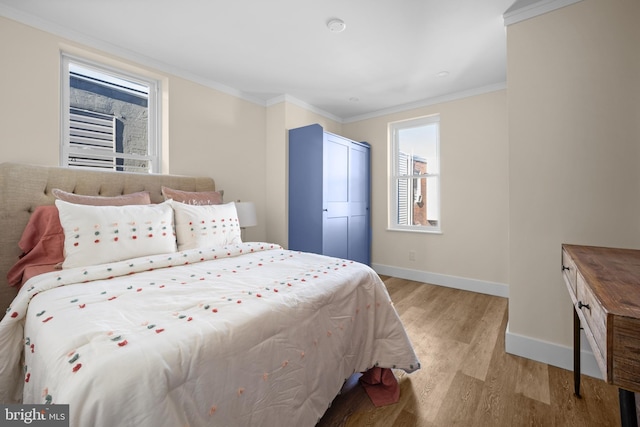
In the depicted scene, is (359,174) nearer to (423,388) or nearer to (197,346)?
(423,388)

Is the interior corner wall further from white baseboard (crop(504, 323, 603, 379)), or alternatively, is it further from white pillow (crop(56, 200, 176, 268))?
white pillow (crop(56, 200, 176, 268))

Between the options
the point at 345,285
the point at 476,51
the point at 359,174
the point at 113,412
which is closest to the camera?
the point at 113,412

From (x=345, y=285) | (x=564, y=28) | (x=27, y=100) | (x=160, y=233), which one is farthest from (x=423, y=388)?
(x=27, y=100)

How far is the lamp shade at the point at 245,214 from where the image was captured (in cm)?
294

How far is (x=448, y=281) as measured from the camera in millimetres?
3570

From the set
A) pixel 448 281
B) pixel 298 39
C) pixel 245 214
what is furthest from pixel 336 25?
pixel 448 281

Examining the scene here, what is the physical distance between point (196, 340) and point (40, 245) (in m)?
1.65

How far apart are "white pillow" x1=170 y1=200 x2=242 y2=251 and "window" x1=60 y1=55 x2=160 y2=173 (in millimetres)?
924

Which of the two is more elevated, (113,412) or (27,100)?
(27,100)

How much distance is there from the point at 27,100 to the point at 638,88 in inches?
161

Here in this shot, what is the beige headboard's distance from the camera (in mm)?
1788

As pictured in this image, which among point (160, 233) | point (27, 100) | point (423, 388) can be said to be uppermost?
point (27, 100)

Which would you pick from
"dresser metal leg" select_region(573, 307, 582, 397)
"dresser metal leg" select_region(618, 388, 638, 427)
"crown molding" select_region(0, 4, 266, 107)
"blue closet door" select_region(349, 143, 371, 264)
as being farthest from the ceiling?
"dresser metal leg" select_region(618, 388, 638, 427)

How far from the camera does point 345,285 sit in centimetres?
147
